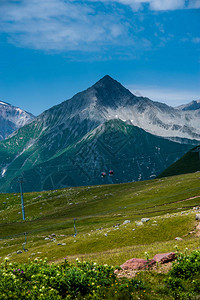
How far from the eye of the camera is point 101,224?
8469cm

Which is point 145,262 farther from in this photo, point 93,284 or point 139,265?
point 93,284

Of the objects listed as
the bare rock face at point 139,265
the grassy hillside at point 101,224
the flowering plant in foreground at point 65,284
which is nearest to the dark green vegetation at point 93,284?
the flowering plant in foreground at point 65,284

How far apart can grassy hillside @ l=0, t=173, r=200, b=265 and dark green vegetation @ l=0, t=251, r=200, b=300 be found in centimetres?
927

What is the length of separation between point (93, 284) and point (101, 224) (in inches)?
2713

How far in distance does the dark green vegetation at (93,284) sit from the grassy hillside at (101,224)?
927 cm

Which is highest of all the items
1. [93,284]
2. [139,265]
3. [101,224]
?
[93,284]

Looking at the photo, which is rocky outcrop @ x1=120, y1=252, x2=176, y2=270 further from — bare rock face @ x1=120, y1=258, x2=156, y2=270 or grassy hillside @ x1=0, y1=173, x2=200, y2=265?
grassy hillside @ x1=0, y1=173, x2=200, y2=265

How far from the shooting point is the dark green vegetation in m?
16.4

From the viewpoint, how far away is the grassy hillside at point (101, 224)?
45028mm

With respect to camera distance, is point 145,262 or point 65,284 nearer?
point 65,284

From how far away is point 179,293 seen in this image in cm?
1662

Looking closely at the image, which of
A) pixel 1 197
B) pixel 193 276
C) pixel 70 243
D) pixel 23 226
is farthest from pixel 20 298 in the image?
pixel 1 197

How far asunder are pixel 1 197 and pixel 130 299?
635 feet

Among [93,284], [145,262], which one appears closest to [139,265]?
[145,262]
